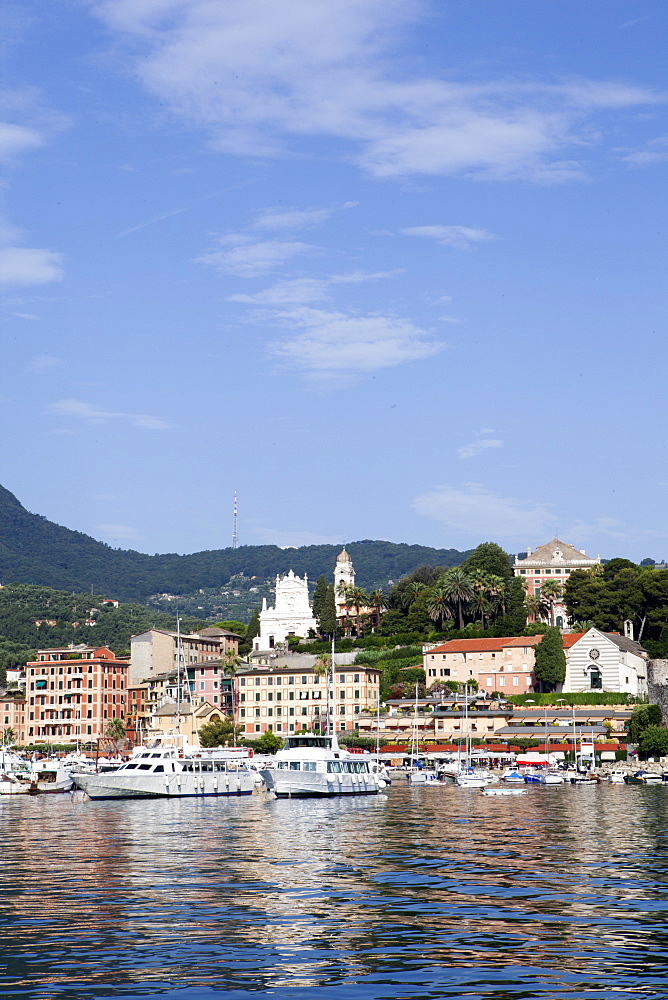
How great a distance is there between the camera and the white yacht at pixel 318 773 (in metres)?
93.9

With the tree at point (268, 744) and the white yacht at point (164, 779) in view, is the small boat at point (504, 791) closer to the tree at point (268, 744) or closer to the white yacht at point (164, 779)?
the white yacht at point (164, 779)

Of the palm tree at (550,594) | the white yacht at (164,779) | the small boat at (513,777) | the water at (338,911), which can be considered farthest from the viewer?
the palm tree at (550,594)

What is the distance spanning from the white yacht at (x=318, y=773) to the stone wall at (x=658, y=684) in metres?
63.9

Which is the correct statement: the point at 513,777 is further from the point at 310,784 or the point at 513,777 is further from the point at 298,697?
the point at 298,697

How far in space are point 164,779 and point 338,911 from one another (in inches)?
2584

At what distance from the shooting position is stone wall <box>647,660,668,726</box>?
152 m

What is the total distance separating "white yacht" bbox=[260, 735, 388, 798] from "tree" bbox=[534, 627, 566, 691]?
200 feet

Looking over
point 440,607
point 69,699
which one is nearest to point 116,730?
point 69,699

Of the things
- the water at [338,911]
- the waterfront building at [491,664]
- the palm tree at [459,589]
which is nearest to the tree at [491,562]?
the palm tree at [459,589]

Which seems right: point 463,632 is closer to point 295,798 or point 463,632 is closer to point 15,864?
point 295,798

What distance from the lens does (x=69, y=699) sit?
19538 centimetres

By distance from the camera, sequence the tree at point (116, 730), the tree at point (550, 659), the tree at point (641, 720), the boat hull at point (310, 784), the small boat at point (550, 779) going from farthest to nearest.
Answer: the tree at point (116, 730), the tree at point (550, 659), the tree at point (641, 720), the small boat at point (550, 779), the boat hull at point (310, 784)

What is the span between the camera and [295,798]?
308ft

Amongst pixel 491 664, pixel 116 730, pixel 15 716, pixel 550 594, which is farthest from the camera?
pixel 15 716
